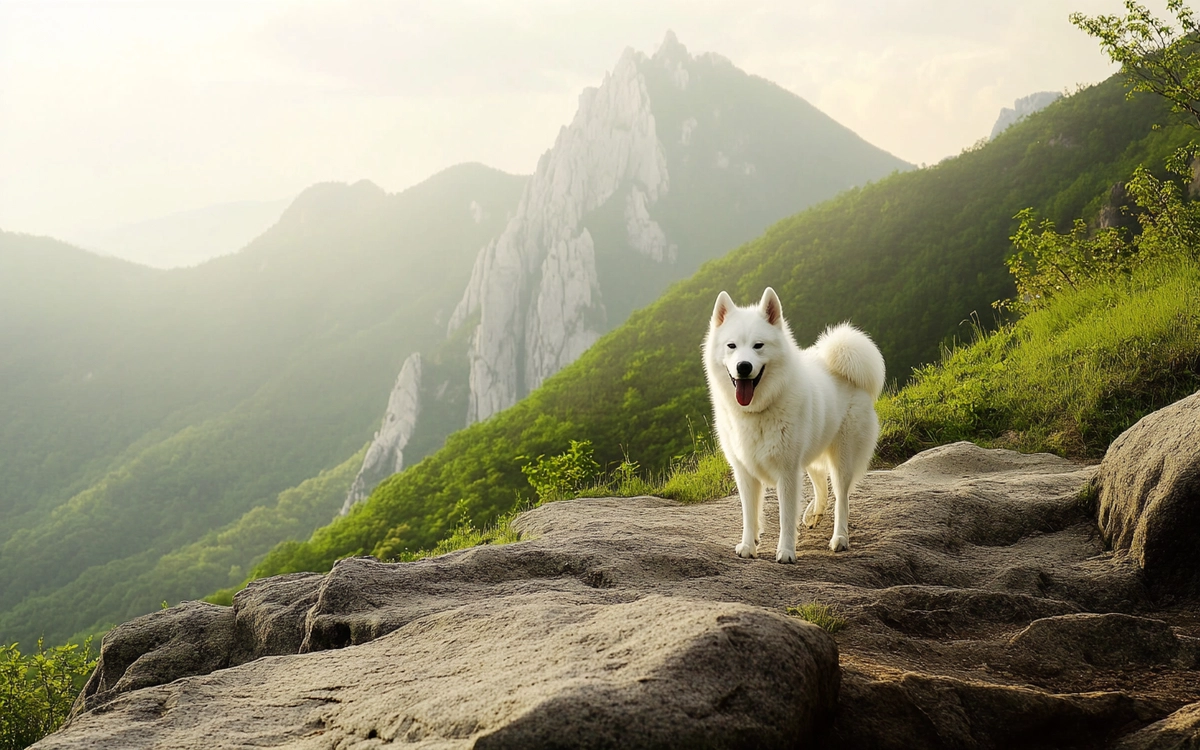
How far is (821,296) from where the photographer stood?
33875 mm

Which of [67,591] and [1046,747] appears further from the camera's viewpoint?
[67,591]

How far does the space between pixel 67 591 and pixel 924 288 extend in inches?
3262

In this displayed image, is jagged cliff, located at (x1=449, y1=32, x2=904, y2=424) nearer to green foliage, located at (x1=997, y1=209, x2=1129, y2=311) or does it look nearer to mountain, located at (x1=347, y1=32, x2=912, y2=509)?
mountain, located at (x1=347, y1=32, x2=912, y2=509)

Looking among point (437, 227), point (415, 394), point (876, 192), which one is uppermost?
point (437, 227)

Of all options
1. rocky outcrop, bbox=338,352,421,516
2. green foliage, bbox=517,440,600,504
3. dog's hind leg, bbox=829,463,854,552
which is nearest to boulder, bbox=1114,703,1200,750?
dog's hind leg, bbox=829,463,854,552

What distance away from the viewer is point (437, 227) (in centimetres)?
17312

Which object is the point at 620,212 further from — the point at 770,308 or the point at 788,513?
the point at 788,513

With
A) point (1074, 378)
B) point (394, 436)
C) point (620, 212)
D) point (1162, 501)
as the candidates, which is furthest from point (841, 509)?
point (620, 212)

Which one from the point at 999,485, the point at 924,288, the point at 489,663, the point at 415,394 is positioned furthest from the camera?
the point at 415,394

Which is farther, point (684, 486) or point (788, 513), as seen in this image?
point (684, 486)

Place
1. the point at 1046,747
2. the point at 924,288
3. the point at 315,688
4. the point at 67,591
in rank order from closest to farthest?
1. the point at 1046,747
2. the point at 315,688
3. the point at 924,288
4. the point at 67,591

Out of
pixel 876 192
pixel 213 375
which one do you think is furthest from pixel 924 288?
pixel 213 375

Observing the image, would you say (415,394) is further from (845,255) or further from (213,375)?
(845,255)

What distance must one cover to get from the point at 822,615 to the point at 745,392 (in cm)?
212
